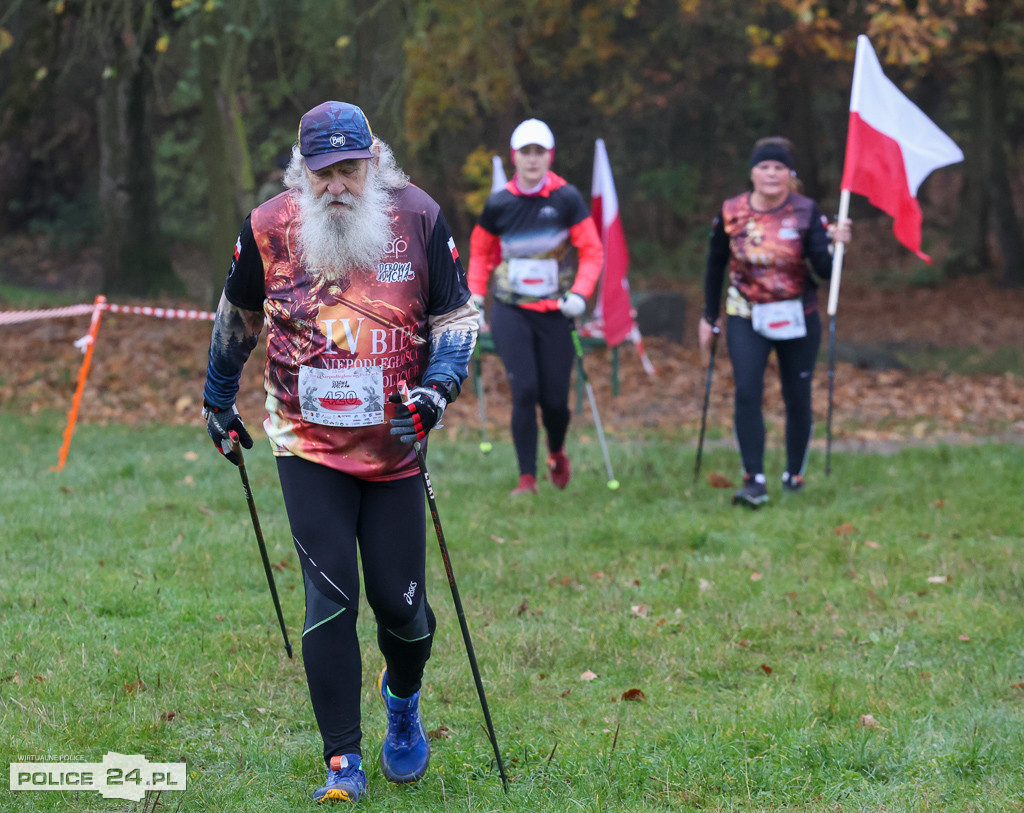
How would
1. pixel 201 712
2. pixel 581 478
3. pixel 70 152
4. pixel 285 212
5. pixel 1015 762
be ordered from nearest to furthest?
pixel 285 212 → pixel 1015 762 → pixel 201 712 → pixel 581 478 → pixel 70 152

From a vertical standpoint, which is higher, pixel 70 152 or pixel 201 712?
pixel 70 152

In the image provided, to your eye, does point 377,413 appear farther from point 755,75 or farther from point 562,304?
point 755,75

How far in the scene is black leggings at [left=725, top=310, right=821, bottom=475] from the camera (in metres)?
7.95

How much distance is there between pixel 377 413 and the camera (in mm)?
3812

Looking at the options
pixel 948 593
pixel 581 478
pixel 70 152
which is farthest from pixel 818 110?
pixel 948 593

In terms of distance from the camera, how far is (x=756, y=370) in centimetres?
796

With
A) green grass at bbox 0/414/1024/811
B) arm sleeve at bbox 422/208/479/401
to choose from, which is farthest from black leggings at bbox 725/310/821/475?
arm sleeve at bbox 422/208/479/401

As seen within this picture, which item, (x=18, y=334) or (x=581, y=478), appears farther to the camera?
(x=18, y=334)

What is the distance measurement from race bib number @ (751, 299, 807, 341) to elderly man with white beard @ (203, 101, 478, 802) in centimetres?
423

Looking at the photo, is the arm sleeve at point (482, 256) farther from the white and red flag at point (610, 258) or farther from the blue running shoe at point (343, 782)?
the blue running shoe at point (343, 782)

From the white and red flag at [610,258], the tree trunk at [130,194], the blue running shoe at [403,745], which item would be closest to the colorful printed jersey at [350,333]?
the blue running shoe at [403,745]

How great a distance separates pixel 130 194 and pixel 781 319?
48.4 feet

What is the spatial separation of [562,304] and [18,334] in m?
10.7

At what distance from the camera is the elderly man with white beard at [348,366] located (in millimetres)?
3729
